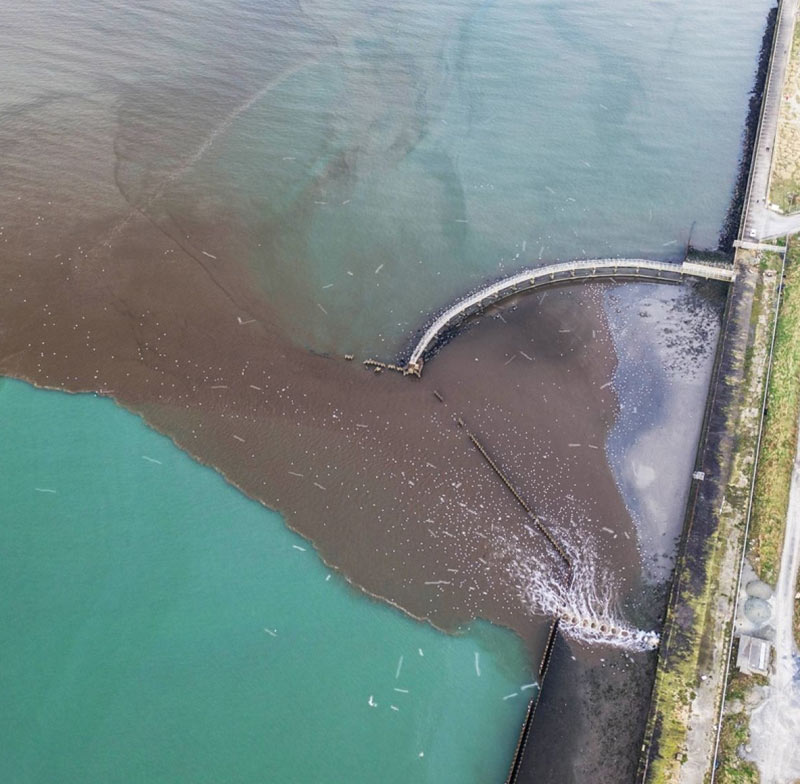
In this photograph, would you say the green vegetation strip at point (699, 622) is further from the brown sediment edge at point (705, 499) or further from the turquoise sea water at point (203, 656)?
the turquoise sea water at point (203, 656)

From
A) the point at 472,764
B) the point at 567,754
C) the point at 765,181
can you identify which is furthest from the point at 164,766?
the point at 765,181

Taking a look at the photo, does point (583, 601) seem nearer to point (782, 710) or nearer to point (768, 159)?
point (782, 710)

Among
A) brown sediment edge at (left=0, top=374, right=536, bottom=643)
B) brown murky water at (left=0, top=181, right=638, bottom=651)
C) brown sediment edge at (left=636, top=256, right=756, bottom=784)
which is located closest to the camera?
brown sediment edge at (left=636, top=256, right=756, bottom=784)

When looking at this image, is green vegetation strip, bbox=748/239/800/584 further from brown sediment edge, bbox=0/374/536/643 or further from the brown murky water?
brown sediment edge, bbox=0/374/536/643

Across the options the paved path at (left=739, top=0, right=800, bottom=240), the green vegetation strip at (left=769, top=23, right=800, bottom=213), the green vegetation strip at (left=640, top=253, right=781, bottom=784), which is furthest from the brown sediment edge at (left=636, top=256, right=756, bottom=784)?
the green vegetation strip at (left=769, top=23, right=800, bottom=213)

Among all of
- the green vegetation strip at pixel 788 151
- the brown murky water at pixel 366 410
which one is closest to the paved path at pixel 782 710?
the brown murky water at pixel 366 410
